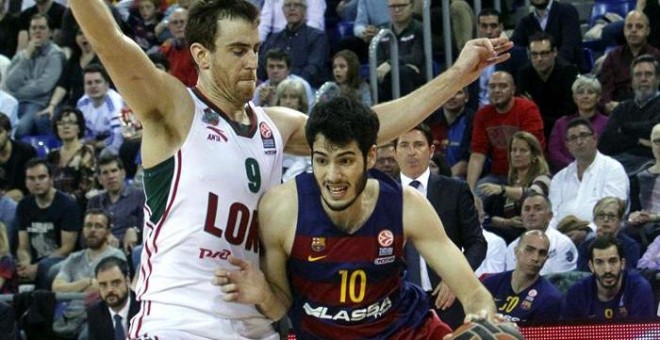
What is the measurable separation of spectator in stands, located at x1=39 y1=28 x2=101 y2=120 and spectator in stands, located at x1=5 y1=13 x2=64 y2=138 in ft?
0.33

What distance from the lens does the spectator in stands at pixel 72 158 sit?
13.3m

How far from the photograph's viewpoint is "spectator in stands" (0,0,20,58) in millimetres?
16391

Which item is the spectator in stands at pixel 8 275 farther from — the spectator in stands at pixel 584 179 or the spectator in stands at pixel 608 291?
the spectator in stands at pixel 608 291

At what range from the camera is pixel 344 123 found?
521 centimetres

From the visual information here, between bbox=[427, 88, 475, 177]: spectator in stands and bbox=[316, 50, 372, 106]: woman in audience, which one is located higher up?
bbox=[316, 50, 372, 106]: woman in audience

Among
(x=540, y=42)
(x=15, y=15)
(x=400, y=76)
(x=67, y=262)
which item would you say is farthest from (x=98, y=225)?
(x=15, y=15)

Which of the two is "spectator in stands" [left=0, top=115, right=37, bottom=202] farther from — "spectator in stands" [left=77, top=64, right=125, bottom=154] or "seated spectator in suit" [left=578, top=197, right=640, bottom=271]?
"seated spectator in suit" [left=578, top=197, right=640, bottom=271]

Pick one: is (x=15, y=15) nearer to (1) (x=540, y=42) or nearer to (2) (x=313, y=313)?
(1) (x=540, y=42)

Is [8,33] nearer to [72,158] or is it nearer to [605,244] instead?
[72,158]

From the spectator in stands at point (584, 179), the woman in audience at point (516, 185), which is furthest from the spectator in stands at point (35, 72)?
the spectator in stands at point (584, 179)

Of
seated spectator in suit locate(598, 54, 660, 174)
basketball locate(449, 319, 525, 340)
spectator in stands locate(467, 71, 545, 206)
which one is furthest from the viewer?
spectator in stands locate(467, 71, 545, 206)

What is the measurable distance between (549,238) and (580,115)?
7.30ft

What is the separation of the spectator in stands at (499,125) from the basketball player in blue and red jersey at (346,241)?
272 inches

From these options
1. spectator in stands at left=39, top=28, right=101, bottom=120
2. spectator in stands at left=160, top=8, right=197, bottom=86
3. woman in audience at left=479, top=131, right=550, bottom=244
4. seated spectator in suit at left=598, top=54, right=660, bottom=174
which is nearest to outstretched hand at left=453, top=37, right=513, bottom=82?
woman in audience at left=479, top=131, right=550, bottom=244
